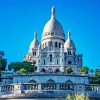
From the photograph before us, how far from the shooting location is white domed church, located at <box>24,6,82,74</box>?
82625 millimetres

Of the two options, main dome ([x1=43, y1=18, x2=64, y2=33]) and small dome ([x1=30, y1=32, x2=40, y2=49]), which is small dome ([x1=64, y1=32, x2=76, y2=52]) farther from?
small dome ([x1=30, y1=32, x2=40, y2=49])

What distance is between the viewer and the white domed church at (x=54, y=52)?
82625 millimetres

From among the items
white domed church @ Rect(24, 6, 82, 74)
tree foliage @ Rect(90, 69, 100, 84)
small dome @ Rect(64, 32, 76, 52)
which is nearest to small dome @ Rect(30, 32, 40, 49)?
white domed church @ Rect(24, 6, 82, 74)

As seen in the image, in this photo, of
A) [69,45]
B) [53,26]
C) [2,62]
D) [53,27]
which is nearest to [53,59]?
[69,45]

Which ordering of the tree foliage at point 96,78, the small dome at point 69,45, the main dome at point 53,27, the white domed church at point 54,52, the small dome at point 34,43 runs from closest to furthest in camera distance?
1. the tree foliage at point 96,78
2. the white domed church at point 54,52
3. the small dome at point 69,45
4. the small dome at point 34,43
5. the main dome at point 53,27

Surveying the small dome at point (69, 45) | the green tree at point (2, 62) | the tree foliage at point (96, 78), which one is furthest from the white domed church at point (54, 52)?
the tree foliage at point (96, 78)

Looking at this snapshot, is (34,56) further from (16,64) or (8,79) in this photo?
(8,79)

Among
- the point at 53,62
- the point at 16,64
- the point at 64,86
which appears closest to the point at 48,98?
the point at 64,86

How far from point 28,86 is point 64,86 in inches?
118

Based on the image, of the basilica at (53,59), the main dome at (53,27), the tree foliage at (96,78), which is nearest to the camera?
the tree foliage at (96,78)

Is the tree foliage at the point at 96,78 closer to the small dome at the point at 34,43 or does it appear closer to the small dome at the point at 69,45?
the small dome at the point at 69,45

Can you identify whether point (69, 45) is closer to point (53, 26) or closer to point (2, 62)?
point (53, 26)

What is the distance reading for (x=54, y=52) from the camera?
84750 mm

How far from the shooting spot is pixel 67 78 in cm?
6300
